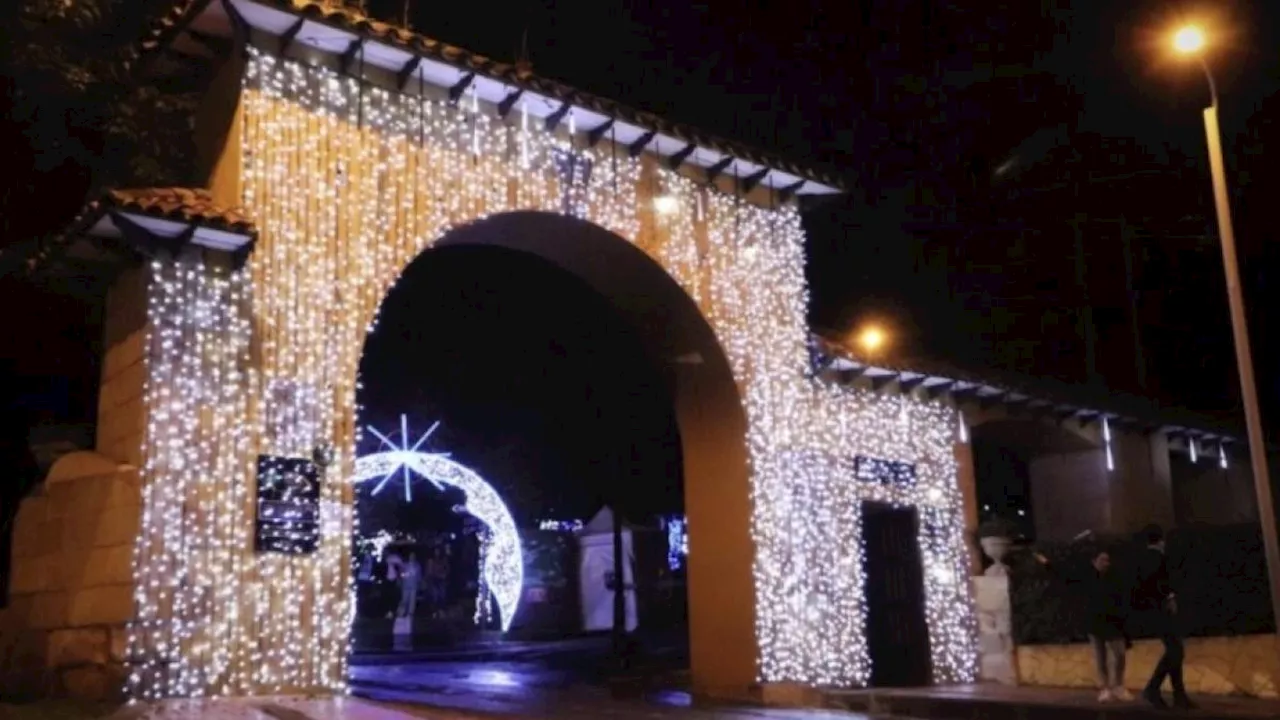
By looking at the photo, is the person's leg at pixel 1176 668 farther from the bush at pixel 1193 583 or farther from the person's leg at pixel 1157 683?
the bush at pixel 1193 583

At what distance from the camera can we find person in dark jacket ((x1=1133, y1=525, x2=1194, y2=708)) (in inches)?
492

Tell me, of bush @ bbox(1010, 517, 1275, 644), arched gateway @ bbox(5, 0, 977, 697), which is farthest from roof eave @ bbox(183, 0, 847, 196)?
bush @ bbox(1010, 517, 1275, 644)

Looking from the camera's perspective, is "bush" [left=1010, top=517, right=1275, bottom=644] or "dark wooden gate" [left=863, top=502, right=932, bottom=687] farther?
"dark wooden gate" [left=863, top=502, right=932, bottom=687]

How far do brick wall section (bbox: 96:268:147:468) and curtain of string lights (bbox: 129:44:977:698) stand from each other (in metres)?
0.16

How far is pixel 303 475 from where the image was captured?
10.8 metres

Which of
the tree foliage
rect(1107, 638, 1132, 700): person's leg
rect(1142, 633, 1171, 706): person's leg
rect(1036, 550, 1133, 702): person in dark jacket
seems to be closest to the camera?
the tree foliage

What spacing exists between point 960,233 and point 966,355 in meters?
2.57

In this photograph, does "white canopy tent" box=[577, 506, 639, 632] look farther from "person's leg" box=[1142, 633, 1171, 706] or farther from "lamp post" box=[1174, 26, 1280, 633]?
"lamp post" box=[1174, 26, 1280, 633]

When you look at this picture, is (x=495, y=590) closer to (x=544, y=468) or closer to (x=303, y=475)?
(x=544, y=468)

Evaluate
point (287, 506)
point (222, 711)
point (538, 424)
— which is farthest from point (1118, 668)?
point (538, 424)

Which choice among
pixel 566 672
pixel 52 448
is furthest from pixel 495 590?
pixel 52 448

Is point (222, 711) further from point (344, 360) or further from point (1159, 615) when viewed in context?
point (1159, 615)

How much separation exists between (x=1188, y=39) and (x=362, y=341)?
8154 mm

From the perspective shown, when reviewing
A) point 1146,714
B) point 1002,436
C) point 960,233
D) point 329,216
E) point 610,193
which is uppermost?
point 960,233
